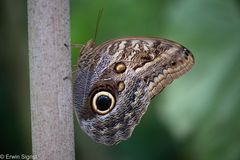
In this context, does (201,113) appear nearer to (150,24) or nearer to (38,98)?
(150,24)

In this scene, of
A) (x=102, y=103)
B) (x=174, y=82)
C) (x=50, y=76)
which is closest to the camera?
(x=50, y=76)

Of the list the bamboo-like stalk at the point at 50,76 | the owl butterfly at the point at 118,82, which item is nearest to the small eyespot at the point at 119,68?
the owl butterfly at the point at 118,82

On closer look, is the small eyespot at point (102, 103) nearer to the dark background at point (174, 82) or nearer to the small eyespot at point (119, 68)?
the small eyespot at point (119, 68)

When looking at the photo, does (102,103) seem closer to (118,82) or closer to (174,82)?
(118,82)

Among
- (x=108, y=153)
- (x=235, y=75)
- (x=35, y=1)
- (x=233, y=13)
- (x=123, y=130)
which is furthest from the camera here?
(x=108, y=153)

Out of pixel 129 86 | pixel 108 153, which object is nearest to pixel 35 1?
pixel 129 86

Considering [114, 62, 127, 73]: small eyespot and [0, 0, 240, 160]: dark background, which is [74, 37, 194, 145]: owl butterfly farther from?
[0, 0, 240, 160]: dark background

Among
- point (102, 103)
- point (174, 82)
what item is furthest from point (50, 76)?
point (174, 82)
